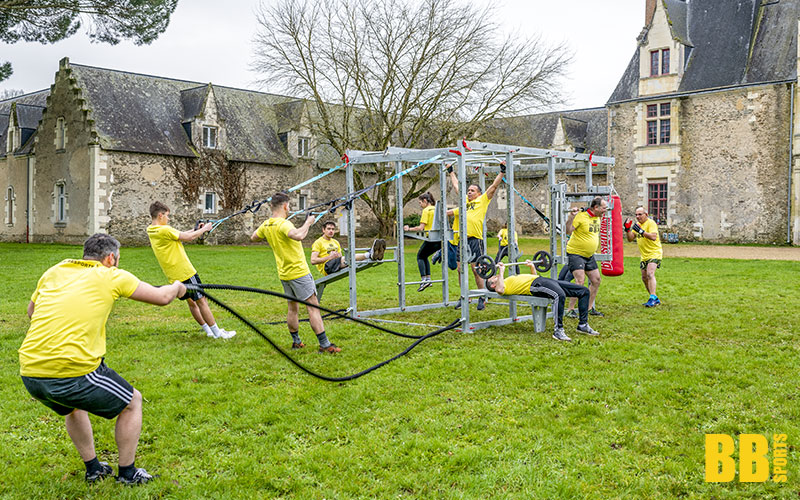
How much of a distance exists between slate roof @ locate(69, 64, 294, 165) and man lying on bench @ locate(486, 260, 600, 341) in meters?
25.6

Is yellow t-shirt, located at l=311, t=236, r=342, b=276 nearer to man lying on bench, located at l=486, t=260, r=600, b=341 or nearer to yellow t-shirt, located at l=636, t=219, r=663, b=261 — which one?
man lying on bench, located at l=486, t=260, r=600, b=341

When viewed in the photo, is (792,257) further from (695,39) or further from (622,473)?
(622,473)

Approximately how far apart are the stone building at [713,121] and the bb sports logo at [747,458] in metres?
26.8

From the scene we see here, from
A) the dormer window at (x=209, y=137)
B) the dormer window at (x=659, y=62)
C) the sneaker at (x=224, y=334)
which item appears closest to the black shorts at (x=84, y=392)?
the sneaker at (x=224, y=334)

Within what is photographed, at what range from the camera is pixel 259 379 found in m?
7.04

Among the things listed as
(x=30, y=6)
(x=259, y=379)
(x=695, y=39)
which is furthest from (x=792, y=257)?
(x=30, y=6)

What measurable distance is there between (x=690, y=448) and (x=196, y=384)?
440 centimetres

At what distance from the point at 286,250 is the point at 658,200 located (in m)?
27.4

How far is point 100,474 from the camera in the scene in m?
4.56

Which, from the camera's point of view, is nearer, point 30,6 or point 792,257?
point 30,6

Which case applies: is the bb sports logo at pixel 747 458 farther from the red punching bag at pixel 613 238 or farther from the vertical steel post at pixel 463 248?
the red punching bag at pixel 613 238

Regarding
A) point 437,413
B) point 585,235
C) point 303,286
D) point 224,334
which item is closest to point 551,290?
point 585,235

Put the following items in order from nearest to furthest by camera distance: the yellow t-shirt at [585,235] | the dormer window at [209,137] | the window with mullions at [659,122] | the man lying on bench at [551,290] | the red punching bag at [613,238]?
the man lying on bench at [551,290], the yellow t-shirt at [585,235], the red punching bag at [613,238], the window with mullions at [659,122], the dormer window at [209,137]

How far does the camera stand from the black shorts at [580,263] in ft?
34.4
